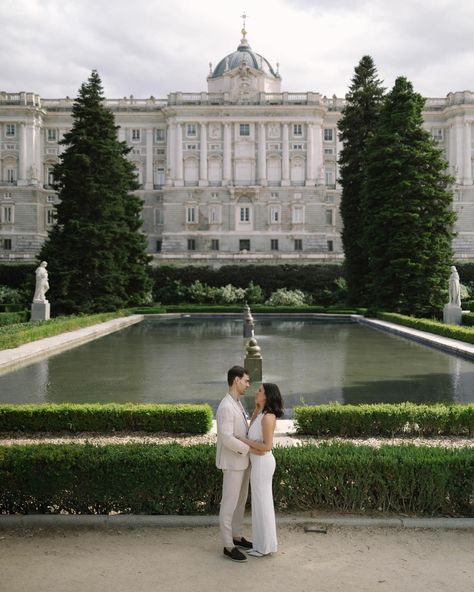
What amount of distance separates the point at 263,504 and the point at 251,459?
0.36m

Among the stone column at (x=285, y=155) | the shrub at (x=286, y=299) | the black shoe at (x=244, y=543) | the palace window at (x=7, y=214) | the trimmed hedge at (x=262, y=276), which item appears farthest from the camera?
the stone column at (x=285, y=155)

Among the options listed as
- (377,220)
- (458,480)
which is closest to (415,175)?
(377,220)

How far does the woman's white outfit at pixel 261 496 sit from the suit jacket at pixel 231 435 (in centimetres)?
8

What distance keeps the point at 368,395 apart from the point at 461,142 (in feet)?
221

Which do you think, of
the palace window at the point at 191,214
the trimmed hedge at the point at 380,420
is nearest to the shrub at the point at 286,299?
the palace window at the point at 191,214

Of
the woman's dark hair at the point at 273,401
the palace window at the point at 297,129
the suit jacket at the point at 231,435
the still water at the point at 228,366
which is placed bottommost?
the still water at the point at 228,366

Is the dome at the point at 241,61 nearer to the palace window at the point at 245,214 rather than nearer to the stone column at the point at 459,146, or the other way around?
the palace window at the point at 245,214

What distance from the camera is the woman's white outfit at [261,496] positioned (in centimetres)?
533

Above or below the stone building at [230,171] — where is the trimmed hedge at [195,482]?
below

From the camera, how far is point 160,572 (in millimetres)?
5105

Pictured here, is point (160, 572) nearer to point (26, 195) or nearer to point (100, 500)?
point (100, 500)

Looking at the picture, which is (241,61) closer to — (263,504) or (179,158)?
(179,158)

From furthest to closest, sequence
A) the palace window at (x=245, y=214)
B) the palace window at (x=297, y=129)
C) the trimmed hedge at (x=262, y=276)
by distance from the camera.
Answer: the palace window at (x=297, y=129) < the palace window at (x=245, y=214) < the trimmed hedge at (x=262, y=276)

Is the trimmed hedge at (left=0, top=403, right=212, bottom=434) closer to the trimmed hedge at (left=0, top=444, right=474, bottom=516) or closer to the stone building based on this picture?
the trimmed hedge at (left=0, top=444, right=474, bottom=516)
